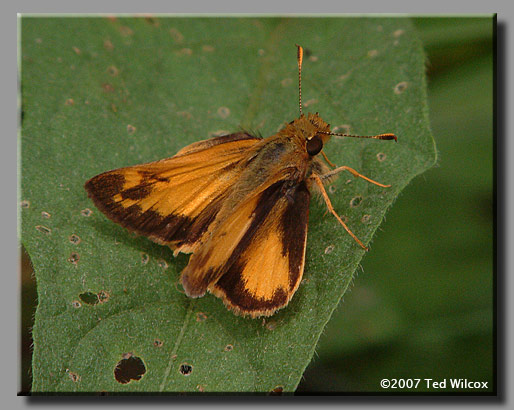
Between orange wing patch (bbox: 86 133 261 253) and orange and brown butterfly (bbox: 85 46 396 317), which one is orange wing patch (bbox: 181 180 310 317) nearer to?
orange and brown butterfly (bbox: 85 46 396 317)

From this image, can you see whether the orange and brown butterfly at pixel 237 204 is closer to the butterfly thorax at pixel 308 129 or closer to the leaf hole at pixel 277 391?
the butterfly thorax at pixel 308 129

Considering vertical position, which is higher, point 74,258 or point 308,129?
point 308,129

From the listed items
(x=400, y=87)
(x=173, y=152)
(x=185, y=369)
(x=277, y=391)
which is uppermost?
(x=400, y=87)

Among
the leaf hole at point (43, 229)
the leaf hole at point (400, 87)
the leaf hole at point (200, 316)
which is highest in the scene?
the leaf hole at point (400, 87)

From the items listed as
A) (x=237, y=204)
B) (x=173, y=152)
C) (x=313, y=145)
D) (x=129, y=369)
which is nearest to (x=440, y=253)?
(x=313, y=145)

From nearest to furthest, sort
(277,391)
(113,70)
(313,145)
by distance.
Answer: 1. (277,391)
2. (313,145)
3. (113,70)

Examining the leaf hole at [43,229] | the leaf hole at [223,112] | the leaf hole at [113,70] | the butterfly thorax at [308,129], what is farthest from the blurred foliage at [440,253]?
the leaf hole at [113,70]

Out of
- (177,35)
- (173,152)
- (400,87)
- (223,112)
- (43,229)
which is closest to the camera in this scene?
(43,229)

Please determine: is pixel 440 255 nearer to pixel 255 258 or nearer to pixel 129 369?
pixel 255 258
